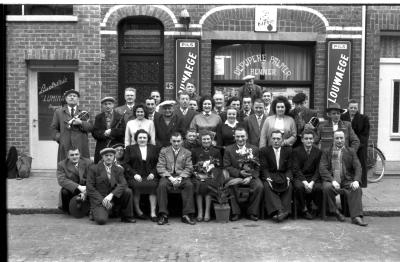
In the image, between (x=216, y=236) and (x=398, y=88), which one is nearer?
(x=216, y=236)

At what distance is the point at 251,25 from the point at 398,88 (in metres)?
3.34

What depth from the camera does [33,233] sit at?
7.17m

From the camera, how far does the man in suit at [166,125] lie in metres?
8.59

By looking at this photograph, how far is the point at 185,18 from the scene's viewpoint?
35.3 ft

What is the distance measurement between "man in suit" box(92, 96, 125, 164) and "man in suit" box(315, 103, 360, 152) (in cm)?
307

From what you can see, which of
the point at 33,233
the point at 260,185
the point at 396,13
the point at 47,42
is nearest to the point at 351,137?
the point at 260,185

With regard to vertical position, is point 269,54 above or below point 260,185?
above

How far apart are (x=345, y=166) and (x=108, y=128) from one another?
12.1 ft

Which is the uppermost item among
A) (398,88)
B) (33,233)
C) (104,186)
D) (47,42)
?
(47,42)

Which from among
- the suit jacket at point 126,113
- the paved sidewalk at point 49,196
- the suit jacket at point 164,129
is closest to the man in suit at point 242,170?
the suit jacket at point 164,129

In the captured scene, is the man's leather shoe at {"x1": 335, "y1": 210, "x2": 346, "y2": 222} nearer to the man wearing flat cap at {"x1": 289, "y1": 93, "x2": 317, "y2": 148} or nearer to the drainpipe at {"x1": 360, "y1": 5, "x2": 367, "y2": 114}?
the man wearing flat cap at {"x1": 289, "y1": 93, "x2": 317, "y2": 148}

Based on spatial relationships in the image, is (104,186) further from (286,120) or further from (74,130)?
(286,120)

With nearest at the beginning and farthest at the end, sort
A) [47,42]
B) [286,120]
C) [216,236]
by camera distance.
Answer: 1. [216,236]
2. [286,120]
3. [47,42]

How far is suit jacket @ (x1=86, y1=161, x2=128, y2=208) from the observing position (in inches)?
310
